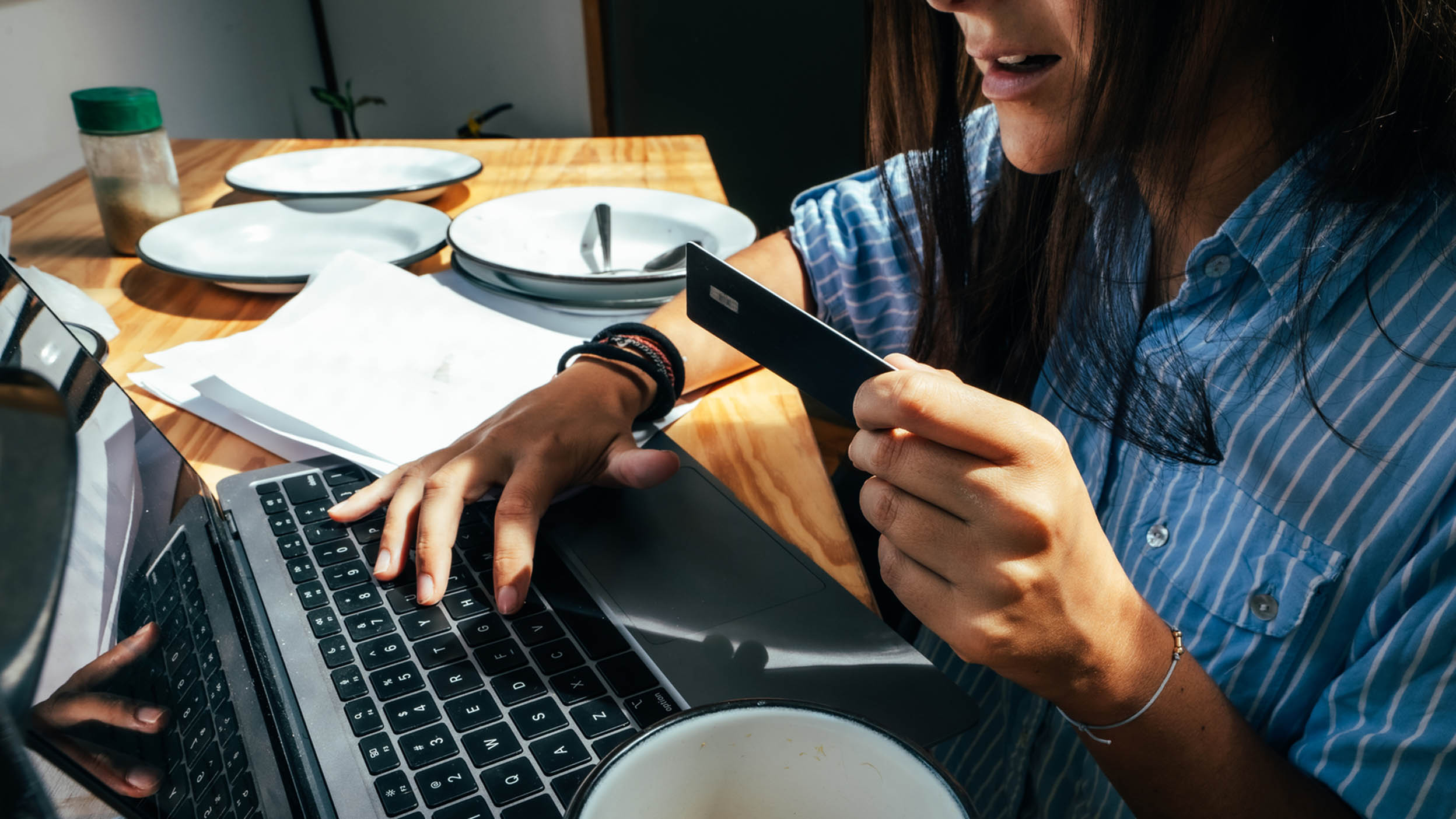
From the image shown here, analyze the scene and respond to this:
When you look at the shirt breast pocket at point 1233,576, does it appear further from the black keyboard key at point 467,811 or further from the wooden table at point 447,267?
the black keyboard key at point 467,811

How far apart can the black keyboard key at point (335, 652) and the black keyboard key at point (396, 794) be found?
7cm

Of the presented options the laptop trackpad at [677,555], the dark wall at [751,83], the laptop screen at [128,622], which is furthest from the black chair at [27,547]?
the dark wall at [751,83]

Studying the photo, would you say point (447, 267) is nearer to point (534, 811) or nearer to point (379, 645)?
point (379, 645)

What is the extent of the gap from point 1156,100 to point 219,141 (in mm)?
1265

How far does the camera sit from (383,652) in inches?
15.2

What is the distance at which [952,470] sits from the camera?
0.35 metres

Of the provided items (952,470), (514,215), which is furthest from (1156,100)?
(514,215)

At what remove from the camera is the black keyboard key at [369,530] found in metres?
0.47

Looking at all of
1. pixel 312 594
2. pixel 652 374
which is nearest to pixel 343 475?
pixel 312 594

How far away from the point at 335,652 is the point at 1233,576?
462mm

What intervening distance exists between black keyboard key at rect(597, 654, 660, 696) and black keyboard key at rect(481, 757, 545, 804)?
5cm

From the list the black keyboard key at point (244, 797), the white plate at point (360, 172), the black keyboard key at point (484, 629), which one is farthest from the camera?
the white plate at point (360, 172)

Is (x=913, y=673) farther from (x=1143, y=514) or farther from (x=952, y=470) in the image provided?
(x=1143, y=514)

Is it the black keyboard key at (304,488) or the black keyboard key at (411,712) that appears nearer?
the black keyboard key at (411,712)
